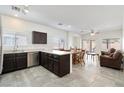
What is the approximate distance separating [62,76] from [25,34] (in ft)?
10.9

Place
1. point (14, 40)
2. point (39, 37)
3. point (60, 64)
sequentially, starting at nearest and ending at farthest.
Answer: point (60, 64) → point (14, 40) → point (39, 37)

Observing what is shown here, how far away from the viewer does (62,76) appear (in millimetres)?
3354

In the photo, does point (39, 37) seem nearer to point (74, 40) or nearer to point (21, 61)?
point (21, 61)

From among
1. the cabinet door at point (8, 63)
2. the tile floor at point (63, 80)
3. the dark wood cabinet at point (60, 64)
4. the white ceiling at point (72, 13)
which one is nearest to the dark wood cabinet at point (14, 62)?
the cabinet door at point (8, 63)

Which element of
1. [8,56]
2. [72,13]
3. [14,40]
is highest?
[72,13]

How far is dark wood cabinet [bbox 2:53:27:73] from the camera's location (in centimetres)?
377

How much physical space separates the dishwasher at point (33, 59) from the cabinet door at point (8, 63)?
2.74 ft

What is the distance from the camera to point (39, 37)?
5688mm

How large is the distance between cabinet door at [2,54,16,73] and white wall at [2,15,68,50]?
2.20 feet

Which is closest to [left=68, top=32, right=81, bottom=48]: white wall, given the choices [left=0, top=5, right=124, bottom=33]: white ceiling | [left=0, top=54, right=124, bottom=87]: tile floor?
[left=0, top=5, right=124, bottom=33]: white ceiling

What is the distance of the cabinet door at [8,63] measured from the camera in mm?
3738

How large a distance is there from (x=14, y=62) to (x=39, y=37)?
2253mm

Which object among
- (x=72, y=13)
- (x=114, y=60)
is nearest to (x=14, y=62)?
(x=72, y=13)
